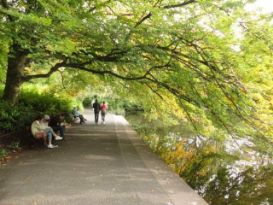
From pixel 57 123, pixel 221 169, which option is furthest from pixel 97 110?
pixel 221 169

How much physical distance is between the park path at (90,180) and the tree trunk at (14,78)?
4295 mm

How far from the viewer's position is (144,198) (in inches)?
314

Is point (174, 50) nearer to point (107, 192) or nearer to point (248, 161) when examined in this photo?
point (107, 192)

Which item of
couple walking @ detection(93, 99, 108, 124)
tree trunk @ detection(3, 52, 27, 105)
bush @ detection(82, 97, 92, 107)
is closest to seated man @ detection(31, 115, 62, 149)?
tree trunk @ detection(3, 52, 27, 105)

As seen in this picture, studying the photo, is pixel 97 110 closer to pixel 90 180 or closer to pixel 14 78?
pixel 14 78

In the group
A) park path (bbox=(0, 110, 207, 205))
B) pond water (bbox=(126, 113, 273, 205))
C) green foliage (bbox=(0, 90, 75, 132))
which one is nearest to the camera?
park path (bbox=(0, 110, 207, 205))

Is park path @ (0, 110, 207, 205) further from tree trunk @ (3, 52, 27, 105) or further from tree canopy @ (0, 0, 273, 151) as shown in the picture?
tree trunk @ (3, 52, 27, 105)

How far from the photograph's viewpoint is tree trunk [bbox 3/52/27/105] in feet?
55.4

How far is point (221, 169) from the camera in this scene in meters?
16.5

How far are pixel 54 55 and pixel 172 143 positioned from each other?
10.9 metres

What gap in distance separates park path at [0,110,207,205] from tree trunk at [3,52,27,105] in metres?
4.30

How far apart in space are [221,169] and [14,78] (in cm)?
1018

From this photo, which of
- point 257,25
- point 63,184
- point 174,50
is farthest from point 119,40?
point 63,184

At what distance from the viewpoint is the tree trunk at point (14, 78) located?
664 inches
